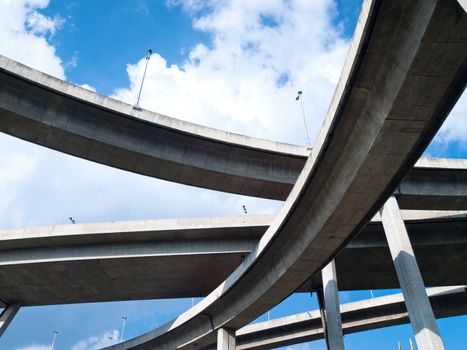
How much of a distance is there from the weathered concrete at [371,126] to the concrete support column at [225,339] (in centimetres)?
659

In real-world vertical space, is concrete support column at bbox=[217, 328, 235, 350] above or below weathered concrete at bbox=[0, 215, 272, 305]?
below

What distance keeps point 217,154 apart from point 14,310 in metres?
20.0

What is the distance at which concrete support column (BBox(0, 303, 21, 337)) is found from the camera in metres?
26.6

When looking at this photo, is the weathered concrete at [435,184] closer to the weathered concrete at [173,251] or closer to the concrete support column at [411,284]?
the concrete support column at [411,284]

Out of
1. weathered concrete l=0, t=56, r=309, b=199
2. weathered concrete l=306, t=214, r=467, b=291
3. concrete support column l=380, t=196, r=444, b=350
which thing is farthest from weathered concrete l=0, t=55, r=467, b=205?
weathered concrete l=306, t=214, r=467, b=291

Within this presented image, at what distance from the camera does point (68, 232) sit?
2073 centimetres

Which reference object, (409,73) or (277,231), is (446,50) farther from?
(277,231)

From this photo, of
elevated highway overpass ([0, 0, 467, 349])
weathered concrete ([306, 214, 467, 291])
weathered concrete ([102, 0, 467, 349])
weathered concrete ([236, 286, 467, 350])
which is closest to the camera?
weathered concrete ([102, 0, 467, 349])

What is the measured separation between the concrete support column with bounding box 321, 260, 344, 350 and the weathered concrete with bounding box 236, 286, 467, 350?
47.9ft

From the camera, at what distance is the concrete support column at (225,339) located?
21.5m

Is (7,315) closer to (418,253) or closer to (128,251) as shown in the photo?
(128,251)

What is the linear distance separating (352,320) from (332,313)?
17.4 metres

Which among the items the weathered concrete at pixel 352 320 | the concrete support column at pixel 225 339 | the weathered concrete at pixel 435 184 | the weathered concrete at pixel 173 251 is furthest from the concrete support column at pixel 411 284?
the weathered concrete at pixel 352 320

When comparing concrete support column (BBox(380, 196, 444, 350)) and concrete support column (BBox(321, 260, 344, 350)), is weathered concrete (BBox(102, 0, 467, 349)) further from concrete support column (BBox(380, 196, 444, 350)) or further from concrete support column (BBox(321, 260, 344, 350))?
concrete support column (BBox(321, 260, 344, 350))
